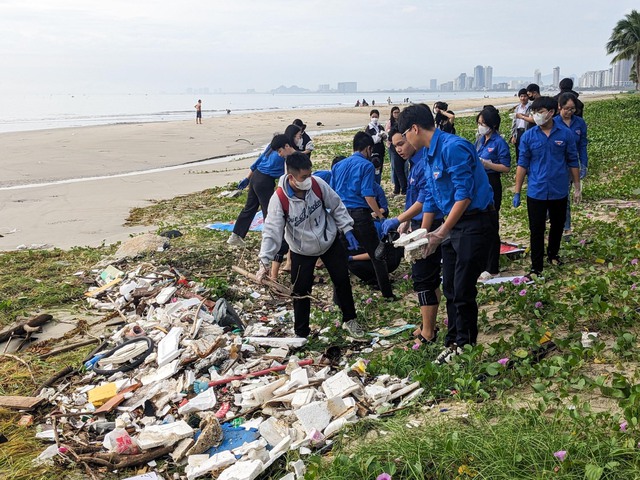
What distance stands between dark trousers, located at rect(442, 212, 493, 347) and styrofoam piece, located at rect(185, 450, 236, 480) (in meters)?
2.04

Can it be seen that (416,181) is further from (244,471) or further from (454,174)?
(244,471)

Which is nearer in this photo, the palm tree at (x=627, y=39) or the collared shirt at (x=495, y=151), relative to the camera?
the collared shirt at (x=495, y=151)

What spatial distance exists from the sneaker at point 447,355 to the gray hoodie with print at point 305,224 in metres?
1.59

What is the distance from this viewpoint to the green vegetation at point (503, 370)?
310 cm

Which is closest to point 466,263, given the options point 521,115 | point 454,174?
point 454,174

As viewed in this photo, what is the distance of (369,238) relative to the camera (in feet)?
22.7

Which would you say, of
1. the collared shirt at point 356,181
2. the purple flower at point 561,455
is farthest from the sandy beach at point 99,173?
the purple flower at point 561,455

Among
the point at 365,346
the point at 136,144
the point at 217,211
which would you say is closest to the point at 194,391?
the point at 365,346

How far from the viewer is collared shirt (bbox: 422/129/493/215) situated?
14.5 feet

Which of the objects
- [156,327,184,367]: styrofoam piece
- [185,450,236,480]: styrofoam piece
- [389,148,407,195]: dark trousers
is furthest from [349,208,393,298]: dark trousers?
[389,148,407,195]: dark trousers

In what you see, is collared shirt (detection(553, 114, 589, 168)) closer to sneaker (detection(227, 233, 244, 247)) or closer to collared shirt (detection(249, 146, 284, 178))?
collared shirt (detection(249, 146, 284, 178))

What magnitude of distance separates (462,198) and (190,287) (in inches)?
162

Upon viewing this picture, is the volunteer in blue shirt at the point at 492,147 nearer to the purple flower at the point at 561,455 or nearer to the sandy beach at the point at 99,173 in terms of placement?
the purple flower at the point at 561,455

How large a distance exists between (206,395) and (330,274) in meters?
1.70
